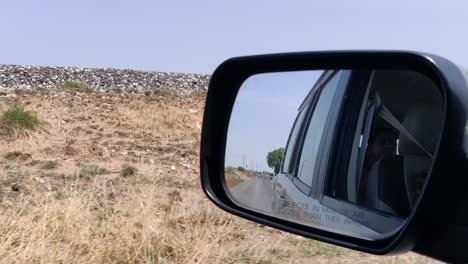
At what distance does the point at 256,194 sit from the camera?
2.38 m

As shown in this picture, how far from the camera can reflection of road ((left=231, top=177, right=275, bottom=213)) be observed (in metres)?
2.29

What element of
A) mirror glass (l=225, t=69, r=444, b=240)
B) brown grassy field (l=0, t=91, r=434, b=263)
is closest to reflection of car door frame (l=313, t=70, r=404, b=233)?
mirror glass (l=225, t=69, r=444, b=240)

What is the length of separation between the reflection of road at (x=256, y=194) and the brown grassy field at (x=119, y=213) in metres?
2.58

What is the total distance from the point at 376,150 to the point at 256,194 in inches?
29.2

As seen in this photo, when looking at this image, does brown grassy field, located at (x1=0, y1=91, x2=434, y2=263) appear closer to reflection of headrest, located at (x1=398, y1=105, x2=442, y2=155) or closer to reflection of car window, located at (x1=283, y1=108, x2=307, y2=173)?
reflection of car window, located at (x1=283, y1=108, x2=307, y2=173)

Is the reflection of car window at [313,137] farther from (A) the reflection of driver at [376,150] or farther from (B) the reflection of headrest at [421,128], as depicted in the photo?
(B) the reflection of headrest at [421,128]

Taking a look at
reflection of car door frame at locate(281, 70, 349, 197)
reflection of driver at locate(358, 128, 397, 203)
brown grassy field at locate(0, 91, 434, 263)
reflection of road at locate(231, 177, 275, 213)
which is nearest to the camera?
reflection of driver at locate(358, 128, 397, 203)

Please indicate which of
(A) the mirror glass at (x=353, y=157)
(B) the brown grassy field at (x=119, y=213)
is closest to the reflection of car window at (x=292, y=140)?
(A) the mirror glass at (x=353, y=157)

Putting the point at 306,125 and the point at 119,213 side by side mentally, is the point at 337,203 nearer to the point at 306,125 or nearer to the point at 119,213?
the point at 306,125

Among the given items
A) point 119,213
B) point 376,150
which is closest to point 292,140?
point 376,150

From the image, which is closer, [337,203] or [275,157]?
[337,203]

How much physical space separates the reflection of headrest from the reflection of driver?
4 centimetres

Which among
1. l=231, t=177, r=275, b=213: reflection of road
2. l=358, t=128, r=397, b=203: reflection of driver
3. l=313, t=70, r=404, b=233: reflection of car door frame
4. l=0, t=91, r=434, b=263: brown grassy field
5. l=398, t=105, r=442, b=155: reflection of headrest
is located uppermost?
l=398, t=105, r=442, b=155: reflection of headrest

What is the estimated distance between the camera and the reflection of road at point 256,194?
2.29m
